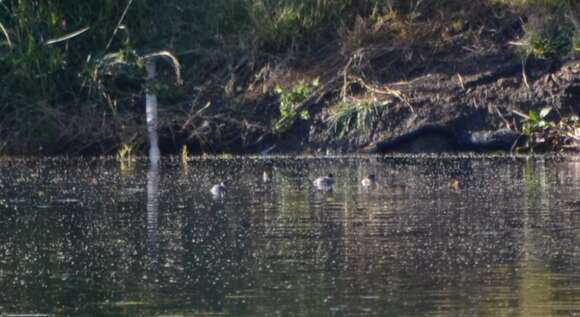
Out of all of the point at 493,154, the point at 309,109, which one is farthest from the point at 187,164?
the point at 493,154

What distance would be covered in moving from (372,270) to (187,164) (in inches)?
330

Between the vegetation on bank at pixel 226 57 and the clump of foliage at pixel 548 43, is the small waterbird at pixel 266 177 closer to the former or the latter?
the vegetation on bank at pixel 226 57

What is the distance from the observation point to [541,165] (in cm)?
1652

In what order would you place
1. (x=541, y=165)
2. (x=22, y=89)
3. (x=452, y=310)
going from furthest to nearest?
(x=22, y=89)
(x=541, y=165)
(x=452, y=310)

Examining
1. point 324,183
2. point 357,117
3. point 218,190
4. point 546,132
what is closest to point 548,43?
point 546,132

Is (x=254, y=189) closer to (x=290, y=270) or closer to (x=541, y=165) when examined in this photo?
(x=541, y=165)

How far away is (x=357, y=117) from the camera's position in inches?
738

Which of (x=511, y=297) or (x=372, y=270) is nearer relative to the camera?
(x=511, y=297)

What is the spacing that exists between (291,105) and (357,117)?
32.8 inches

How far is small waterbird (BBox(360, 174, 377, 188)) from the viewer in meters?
14.7

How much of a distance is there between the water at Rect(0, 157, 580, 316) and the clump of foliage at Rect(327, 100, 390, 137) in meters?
2.08

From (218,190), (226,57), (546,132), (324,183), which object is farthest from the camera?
(226,57)

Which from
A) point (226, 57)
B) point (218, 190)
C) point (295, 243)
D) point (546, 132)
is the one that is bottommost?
point (295, 243)

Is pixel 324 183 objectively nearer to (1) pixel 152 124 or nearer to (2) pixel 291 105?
(2) pixel 291 105
